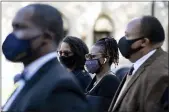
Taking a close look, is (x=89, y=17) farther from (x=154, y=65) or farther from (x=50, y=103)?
(x=50, y=103)

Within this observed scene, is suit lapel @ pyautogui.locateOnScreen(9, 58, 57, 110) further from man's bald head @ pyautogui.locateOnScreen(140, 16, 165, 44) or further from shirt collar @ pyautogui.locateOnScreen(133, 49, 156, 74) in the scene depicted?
man's bald head @ pyautogui.locateOnScreen(140, 16, 165, 44)

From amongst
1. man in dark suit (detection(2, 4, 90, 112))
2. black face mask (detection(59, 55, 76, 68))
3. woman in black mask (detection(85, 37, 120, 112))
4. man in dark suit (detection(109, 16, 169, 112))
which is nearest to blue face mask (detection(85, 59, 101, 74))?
woman in black mask (detection(85, 37, 120, 112))

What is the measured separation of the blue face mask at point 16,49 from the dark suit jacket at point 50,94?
158 mm

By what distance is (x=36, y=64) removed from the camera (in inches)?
115

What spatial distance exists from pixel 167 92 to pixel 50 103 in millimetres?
1495

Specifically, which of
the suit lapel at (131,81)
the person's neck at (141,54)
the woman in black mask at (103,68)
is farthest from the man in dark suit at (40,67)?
the woman in black mask at (103,68)

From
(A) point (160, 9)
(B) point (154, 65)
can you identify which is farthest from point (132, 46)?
(A) point (160, 9)

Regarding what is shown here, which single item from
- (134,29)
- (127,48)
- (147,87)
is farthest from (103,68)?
(147,87)

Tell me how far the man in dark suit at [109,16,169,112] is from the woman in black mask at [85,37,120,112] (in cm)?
32

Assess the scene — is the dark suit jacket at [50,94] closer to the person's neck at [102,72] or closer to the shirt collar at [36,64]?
the shirt collar at [36,64]

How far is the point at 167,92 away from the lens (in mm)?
4035

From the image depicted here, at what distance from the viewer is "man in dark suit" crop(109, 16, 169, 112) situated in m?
4.03

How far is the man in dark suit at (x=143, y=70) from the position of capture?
4031 mm

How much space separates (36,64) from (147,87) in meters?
1.40
